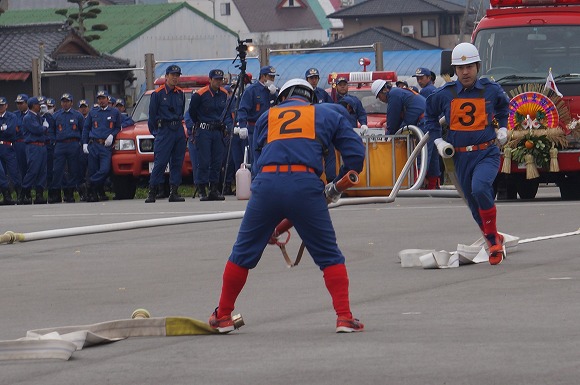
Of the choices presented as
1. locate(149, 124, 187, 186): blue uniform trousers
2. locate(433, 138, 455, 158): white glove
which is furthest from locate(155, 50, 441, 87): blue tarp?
locate(433, 138, 455, 158): white glove

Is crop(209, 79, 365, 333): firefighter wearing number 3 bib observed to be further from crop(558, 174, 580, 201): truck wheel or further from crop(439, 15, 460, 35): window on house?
crop(439, 15, 460, 35): window on house

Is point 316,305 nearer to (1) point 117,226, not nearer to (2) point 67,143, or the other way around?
(1) point 117,226

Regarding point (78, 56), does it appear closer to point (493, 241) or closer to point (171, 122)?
point (171, 122)

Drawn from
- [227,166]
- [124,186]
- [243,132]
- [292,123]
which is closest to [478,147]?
[292,123]

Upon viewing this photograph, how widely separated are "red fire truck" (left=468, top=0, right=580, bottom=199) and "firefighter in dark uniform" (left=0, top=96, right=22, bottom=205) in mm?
10299

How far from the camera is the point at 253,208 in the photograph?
9672mm

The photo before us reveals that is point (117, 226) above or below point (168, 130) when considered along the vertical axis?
below

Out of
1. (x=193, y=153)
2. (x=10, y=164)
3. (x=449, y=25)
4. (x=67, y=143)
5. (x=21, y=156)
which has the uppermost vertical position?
(x=449, y=25)

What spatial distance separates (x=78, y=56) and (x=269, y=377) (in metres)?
44.2

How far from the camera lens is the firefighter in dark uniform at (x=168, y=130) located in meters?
24.2

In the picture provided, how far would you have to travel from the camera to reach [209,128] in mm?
24781

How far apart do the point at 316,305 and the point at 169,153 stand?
13827mm

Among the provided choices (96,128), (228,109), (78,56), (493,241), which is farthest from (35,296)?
(78,56)

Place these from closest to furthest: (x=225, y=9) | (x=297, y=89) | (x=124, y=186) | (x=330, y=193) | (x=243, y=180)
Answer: (x=297, y=89), (x=330, y=193), (x=243, y=180), (x=124, y=186), (x=225, y=9)
